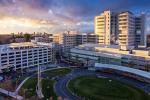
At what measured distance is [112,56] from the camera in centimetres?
10219

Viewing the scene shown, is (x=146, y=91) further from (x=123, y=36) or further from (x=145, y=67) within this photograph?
(x=123, y=36)

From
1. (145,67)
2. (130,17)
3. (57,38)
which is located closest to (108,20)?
(130,17)

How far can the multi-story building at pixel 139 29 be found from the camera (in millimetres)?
131625

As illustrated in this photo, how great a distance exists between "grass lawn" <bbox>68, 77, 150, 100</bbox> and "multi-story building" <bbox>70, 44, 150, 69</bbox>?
22358 millimetres

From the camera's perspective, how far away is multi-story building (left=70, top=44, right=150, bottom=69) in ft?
309

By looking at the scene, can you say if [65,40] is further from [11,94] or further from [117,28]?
[11,94]

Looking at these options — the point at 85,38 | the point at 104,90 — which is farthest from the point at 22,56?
the point at 85,38

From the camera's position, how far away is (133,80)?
257ft

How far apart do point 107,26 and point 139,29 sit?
21150 mm

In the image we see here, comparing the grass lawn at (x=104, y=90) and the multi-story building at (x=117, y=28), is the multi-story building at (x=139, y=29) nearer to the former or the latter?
the multi-story building at (x=117, y=28)

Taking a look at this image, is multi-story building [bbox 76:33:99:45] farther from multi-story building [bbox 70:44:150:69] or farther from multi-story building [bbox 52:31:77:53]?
multi-story building [bbox 70:44:150:69]

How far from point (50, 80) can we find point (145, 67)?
4452cm

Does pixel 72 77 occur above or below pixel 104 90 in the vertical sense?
above

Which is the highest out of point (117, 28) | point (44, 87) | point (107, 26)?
point (107, 26)
